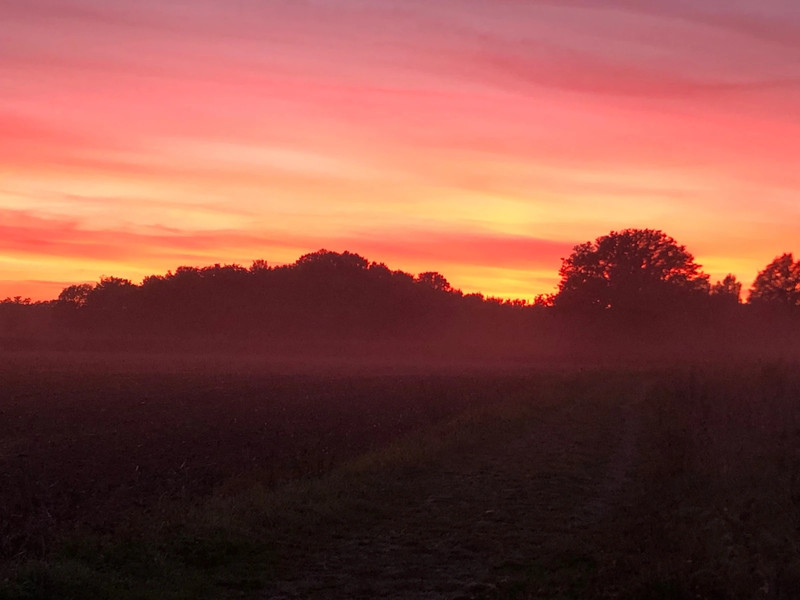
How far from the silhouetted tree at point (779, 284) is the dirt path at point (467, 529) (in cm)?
9041

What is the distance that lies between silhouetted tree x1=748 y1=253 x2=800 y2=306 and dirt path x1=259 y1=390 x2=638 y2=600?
90410 millimetres

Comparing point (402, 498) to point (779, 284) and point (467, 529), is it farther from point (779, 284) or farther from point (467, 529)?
point (779, 284)

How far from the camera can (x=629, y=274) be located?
87.2 meters


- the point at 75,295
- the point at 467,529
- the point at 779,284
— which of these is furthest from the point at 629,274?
the point at 467,529

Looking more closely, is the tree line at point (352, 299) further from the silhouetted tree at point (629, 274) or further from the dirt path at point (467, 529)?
the dirt path at point (467, 529)

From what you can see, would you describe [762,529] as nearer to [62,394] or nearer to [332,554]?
[332,554]

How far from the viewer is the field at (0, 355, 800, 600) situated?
30.0 ft

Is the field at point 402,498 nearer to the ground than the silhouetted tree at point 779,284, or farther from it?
nearer to the ground

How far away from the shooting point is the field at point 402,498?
9.16m

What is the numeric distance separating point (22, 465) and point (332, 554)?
10361mm

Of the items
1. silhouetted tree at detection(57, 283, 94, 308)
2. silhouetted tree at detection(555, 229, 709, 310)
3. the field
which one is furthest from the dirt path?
silhouetted tree at detection(57, 283, 94, 308)

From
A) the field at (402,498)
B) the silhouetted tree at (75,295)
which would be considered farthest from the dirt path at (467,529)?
the silhouetted tree at (75,295)

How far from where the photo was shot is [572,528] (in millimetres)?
11734

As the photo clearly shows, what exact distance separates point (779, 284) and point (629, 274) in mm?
29048
